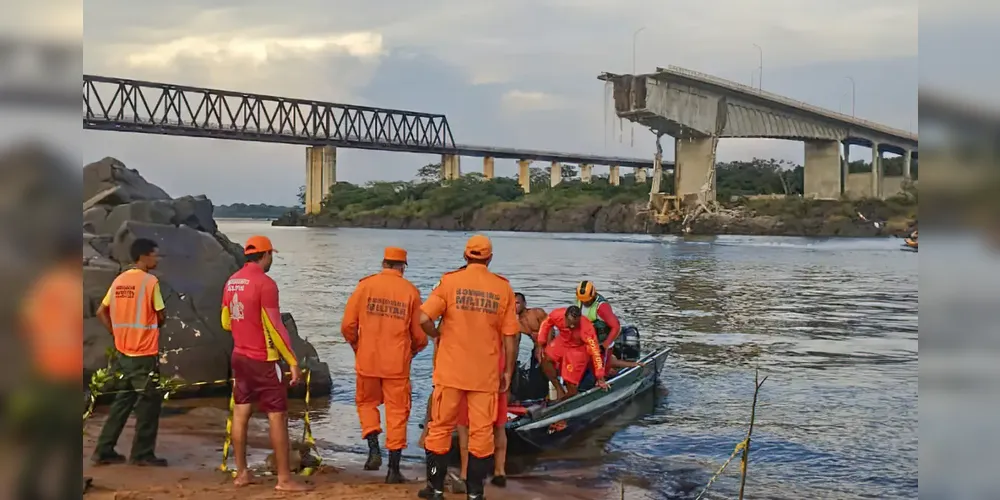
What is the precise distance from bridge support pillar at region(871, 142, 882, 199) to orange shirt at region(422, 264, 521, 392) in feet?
249

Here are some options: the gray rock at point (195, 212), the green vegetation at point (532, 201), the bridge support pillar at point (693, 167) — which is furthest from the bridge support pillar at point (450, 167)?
the gray rock at point (195, 212)

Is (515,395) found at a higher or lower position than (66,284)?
lower

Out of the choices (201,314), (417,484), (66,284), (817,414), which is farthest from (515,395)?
(66,284)

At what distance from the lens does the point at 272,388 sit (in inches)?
258

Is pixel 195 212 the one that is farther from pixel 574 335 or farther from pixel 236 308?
Answer: pixel 236 308

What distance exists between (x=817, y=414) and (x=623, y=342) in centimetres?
324

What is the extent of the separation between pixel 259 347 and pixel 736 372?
13400 mm

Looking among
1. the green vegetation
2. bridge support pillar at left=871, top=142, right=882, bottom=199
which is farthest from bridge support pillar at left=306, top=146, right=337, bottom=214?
bridge support pillar at left=871, top=142, right=882, bottom=199

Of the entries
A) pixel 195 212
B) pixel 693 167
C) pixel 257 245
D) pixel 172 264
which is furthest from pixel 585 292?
pixel 693 167

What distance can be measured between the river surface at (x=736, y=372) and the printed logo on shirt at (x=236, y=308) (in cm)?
363

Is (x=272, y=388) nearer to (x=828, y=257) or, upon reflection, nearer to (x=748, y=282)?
(x=748, y=282)

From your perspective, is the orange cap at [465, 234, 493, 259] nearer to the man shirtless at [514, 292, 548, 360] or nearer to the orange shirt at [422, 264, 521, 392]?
the orange shirt at [422, 264, 521, 392]

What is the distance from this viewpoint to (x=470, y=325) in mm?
6367

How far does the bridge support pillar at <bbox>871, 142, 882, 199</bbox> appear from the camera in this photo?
76.0 meters
